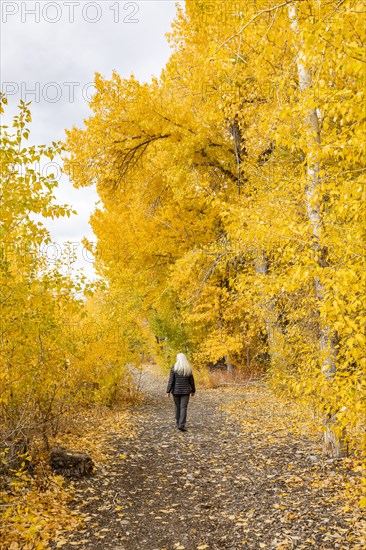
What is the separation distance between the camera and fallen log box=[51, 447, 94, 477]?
6.14m

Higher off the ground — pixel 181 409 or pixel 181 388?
pixel 181 388

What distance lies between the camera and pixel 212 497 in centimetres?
565

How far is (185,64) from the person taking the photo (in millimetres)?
12516

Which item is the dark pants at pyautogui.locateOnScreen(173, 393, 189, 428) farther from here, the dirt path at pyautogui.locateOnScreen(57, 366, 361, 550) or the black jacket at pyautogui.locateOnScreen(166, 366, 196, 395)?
the dirt path at pyautogui.locateOnScreen(57, 366, 361, 550)

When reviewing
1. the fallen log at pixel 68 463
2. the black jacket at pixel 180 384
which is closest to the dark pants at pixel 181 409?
the black jacket at pixel 180 384

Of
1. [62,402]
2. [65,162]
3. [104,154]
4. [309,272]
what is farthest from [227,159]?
[309,272]

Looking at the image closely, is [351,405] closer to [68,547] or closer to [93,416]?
[68,547]

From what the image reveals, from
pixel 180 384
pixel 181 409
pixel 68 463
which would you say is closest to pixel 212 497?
pixel 68 463

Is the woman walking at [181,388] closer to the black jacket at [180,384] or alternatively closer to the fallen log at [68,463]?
the black jacket at [180,384]

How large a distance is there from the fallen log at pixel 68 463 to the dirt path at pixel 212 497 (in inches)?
7.9

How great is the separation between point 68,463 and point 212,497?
6.95ft

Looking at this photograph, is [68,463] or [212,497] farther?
[68,463]

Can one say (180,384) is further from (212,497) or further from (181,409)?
(212,497)

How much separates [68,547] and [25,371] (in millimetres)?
2115
